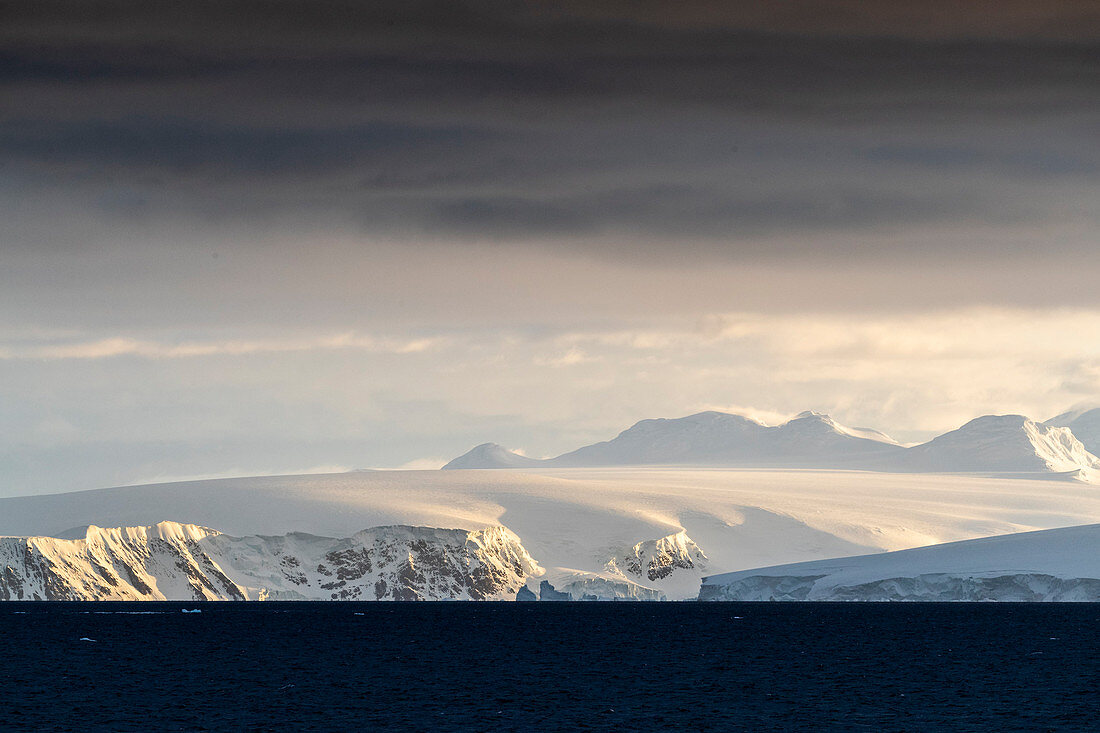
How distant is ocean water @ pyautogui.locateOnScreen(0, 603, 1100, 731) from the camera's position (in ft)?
224

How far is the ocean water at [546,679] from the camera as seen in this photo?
68.2 meters

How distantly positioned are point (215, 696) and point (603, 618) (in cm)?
12258

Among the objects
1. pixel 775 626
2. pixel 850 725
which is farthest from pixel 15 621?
pixel 850 725

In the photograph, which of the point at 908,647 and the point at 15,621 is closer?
the point at 908,647

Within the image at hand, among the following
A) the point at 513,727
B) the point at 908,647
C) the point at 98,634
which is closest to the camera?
the point at 513,727

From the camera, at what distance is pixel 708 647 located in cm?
12569

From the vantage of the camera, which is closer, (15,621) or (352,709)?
(352,709)

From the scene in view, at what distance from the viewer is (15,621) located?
17075cm

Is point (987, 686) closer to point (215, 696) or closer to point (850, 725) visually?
point (850, 725)

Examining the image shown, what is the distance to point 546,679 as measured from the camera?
90625mm

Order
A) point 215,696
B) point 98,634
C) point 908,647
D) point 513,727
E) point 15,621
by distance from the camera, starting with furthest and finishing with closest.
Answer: point 15,621
point 98,634
point 908,647
point 215,696
point 513,727

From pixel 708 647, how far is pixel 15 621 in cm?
8631

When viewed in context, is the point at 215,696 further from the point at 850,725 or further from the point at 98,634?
the point at 98,634

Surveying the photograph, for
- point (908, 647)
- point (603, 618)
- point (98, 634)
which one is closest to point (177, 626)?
point (98, 634)
